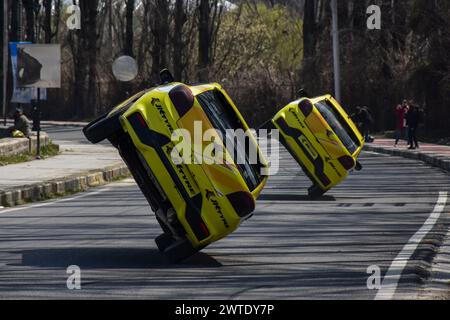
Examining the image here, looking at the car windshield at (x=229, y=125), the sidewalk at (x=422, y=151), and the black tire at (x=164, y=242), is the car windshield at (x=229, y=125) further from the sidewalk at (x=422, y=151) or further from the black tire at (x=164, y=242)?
the sidewalk at (x=422, y=151)

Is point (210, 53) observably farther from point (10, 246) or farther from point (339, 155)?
point (10, 246)

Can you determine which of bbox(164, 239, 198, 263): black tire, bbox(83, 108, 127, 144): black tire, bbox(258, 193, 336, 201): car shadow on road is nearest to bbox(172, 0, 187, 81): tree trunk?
bbox(258, 193, 336, 201): car shadow on road

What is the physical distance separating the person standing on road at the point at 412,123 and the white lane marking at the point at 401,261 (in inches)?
886

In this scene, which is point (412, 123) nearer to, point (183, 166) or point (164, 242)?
point (164, 242)

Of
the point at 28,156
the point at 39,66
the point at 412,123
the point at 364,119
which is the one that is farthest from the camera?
the point at 364,119

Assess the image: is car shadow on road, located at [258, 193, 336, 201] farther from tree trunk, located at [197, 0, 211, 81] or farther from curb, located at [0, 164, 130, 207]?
tree trunk, located at [197, 0, 211, 81]

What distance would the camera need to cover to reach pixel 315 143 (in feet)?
67.8

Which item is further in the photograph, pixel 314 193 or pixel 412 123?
pixel 412 123

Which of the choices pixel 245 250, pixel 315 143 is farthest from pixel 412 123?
pixel 245 250

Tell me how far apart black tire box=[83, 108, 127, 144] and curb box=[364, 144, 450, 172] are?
68.9 ft

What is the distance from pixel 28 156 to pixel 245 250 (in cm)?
1944

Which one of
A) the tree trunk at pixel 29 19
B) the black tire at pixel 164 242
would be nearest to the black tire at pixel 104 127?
the black tire at pixel 164 242
